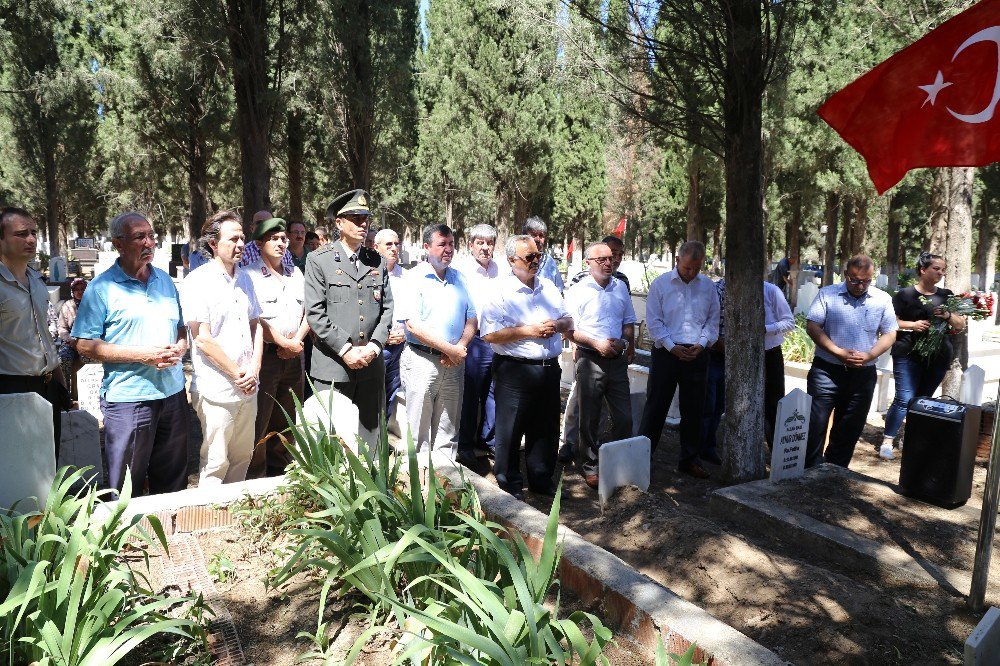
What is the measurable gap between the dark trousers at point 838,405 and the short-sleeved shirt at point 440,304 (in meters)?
3.04

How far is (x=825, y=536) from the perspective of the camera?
14.1 feet

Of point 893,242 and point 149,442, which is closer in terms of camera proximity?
point 149,442

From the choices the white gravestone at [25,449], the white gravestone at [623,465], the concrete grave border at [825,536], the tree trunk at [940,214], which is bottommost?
the concrete grave border at [825,536]

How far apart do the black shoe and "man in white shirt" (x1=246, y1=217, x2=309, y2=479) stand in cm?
378

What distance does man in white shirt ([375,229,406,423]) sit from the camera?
608 cm

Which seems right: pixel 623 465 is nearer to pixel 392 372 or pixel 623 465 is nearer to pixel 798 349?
pixel 392 372

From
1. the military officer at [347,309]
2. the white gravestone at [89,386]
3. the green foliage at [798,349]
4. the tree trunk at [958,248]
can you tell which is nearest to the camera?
the military officer at [347,309]

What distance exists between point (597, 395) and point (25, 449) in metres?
3.90

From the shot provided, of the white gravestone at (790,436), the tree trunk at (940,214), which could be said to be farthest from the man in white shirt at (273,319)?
the tree trunk at (940,214)

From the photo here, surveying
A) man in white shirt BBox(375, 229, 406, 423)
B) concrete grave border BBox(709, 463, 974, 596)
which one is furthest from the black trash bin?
man in white shirt BBox(375, 229, 406, 423)

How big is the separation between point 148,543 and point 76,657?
1.00 m

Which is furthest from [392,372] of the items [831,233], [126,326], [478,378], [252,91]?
[831,233]

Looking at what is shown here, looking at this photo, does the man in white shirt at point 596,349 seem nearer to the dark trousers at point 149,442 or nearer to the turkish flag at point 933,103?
the turkish flag at point 933,103

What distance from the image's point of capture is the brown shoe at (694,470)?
599 cm
